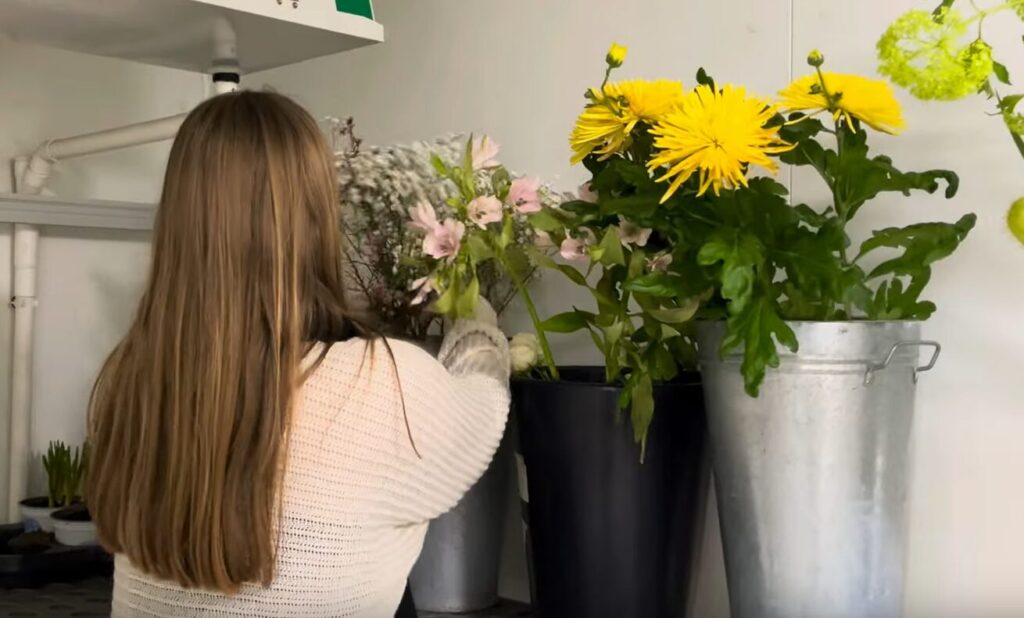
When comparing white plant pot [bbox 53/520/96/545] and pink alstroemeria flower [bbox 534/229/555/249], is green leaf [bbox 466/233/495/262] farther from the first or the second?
white plant pot [bbox 53/520/96/545]

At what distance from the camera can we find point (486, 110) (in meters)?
1.37

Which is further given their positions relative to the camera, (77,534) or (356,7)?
(77,534)

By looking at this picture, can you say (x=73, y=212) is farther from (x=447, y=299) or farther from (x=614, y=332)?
(x=614, y=332)

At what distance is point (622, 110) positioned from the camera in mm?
864

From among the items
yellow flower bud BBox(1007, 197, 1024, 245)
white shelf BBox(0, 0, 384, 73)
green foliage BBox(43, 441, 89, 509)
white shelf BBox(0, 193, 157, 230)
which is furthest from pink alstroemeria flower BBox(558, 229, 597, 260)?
green foliage BBox(43, 441, 89, 509)

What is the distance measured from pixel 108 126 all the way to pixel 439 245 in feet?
3.16

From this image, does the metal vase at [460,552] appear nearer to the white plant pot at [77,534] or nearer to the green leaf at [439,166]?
the green leaf at [439,166]

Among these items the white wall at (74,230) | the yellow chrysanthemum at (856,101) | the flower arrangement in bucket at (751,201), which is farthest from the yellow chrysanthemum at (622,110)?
the white wall at (74,230)

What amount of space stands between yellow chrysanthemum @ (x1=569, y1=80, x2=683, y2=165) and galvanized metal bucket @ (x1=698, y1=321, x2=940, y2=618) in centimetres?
18

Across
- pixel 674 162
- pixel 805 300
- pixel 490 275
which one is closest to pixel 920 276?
pixel 805 300

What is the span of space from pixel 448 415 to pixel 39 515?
2.73 feet

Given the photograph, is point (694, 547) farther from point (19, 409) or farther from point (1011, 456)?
point (19, 409)

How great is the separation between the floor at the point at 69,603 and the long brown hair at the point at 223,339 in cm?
34

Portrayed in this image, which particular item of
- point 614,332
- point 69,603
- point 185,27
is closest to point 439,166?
point 614,332
